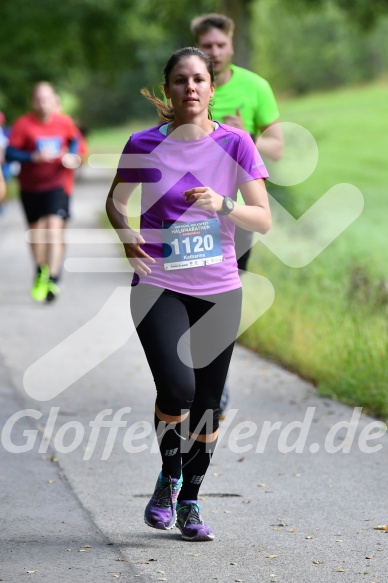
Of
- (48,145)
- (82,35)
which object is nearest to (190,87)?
(48,145)

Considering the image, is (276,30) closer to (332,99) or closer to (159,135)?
(332,99)

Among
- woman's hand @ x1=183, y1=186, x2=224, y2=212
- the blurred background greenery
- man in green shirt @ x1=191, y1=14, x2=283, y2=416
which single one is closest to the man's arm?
man in green shirt @ x1=191, y1=14, x2=283, y2=416

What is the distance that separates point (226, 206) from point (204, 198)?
14cm

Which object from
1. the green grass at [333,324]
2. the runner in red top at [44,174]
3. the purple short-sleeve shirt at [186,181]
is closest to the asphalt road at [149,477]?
the green grass at [333,324]

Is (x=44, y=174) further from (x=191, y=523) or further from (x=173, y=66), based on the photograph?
(x=191, y=523)

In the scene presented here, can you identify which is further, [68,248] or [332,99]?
[332,99]

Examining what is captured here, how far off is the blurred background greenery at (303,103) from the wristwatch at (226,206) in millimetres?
1958

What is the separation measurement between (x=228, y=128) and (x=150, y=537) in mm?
1672

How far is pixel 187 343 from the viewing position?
15.7 ft

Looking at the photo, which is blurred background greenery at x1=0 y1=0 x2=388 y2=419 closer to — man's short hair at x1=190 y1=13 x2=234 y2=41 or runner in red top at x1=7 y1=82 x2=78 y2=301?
man's short hair at x1=190 y1=13 x2=234 y2=41

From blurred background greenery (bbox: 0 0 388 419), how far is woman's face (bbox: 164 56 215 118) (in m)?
1.63

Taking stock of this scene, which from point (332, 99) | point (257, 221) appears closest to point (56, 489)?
point (257, 221)

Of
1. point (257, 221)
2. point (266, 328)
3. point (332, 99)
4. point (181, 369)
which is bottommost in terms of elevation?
point (332, 99)

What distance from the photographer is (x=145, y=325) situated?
4.75 meters
